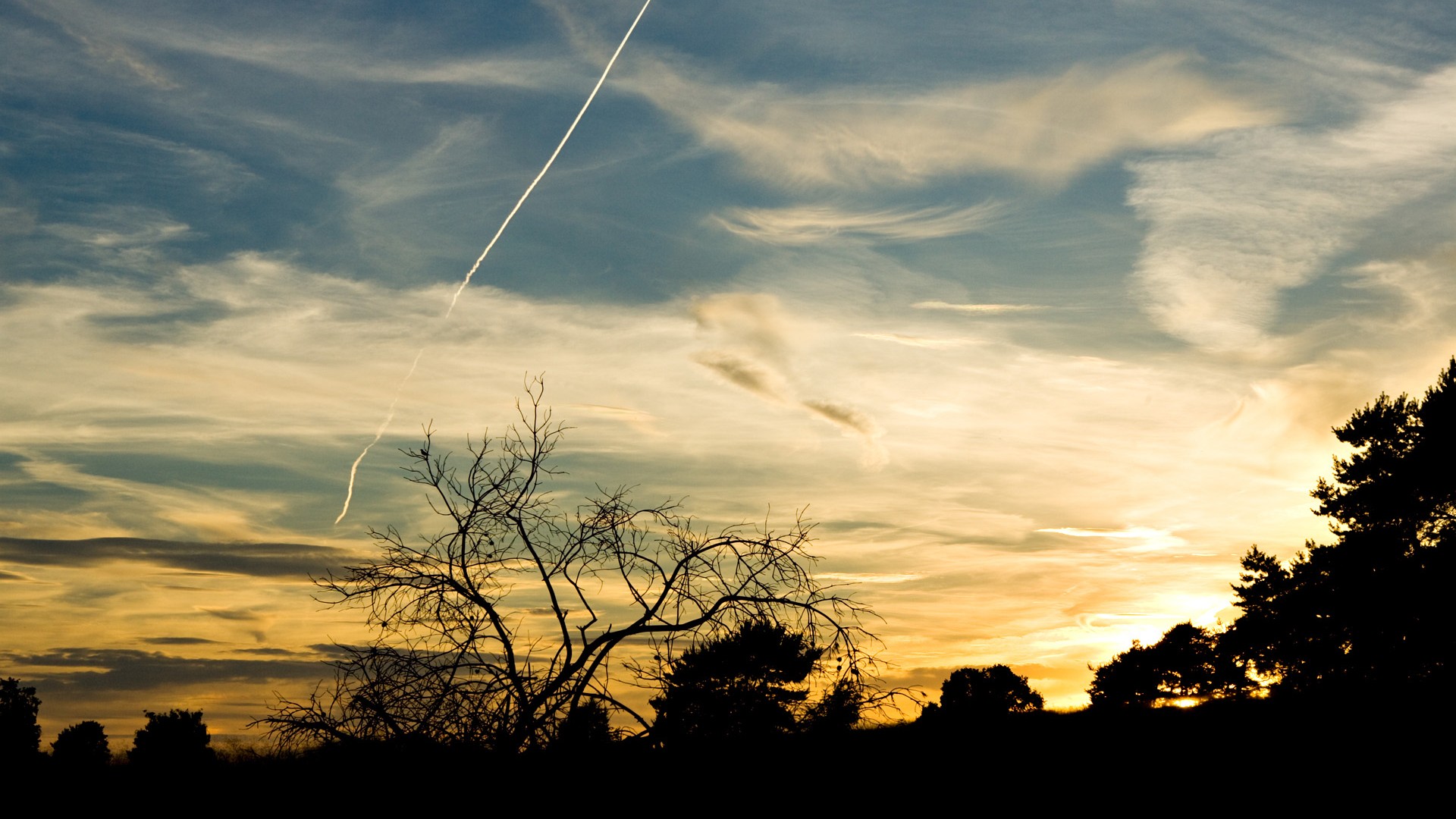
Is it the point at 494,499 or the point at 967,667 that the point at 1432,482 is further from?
the point at 494,499

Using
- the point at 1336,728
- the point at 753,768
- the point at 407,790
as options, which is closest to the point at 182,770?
the point at 407,790

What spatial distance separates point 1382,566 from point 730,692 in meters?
35.3

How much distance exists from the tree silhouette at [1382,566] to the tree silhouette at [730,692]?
2843cm

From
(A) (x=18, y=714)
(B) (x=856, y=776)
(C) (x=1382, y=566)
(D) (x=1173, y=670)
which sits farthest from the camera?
(D) (x=1173, y=670)

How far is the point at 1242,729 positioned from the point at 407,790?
998 centimetres

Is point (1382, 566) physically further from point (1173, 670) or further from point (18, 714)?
point (18, 714)

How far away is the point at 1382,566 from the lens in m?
36.4

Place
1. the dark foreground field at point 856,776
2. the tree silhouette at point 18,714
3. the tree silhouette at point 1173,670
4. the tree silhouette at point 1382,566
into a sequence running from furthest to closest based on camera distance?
the tree silhouette at point 1173,670 → the tree silhouette at point 18,714 → the tree silhouette at point 1382,566 → the dark foreground field at point 856,776

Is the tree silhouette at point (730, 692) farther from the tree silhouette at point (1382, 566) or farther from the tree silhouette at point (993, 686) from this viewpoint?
the tree silhouette at point (993, 686)

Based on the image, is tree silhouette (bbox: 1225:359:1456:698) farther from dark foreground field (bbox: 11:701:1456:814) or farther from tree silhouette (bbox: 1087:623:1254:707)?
dark foreground field (bbox: 11:701:1456:814)

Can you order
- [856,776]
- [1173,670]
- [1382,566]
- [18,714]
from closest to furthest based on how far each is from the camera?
[856,776] < [1382,566] < [18,714] < [1173,670]

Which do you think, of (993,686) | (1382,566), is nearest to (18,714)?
(993,686)

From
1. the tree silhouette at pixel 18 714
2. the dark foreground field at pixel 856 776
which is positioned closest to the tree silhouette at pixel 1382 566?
the dark foreground field at pixel 856 776

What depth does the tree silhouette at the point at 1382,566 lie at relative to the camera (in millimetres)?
34688
